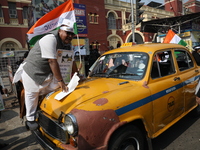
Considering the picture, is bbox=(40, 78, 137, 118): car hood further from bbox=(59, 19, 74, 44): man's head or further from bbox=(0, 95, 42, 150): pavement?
bbox=(0, 95, 42, 150): pavement

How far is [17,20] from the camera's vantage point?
66.6 ft

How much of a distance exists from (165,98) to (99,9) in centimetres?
2424

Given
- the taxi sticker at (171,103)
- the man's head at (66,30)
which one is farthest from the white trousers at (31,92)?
the taxi sticker at (171,103)

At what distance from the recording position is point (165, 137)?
3064 millimetres

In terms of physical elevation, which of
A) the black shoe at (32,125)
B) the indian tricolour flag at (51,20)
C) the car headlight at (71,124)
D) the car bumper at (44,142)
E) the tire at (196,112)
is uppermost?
the indian tricolour flag at (51,20)

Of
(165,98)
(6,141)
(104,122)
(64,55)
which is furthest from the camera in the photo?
(6,141)

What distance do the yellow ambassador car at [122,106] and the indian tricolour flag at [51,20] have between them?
60.0 inches

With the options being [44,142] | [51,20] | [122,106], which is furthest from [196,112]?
[51,20]

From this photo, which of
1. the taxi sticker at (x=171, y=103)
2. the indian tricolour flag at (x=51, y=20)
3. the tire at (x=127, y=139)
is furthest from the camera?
the indian tricolour flag at (x=51, y=20)

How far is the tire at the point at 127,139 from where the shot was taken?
6.15ft

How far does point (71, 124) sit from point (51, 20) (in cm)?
292

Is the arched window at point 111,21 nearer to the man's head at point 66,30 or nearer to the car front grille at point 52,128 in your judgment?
the man's head at point 66,30

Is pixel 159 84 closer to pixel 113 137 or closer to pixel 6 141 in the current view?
pixel 113 137

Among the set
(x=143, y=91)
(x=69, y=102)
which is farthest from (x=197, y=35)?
(x=69, y=102)
